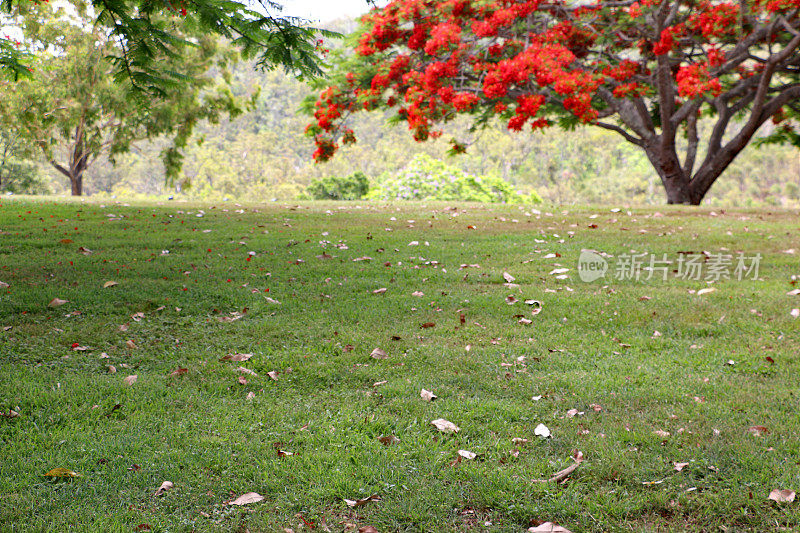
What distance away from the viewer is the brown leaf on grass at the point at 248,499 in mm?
2721

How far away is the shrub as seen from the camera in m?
18.4

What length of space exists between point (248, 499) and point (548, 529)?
1325 mm

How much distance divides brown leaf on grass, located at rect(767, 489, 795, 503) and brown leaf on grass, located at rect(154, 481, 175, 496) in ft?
8.98

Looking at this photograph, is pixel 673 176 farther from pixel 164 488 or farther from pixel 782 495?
pixel 164 488

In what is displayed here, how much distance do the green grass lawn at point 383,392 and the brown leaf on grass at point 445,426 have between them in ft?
0.15

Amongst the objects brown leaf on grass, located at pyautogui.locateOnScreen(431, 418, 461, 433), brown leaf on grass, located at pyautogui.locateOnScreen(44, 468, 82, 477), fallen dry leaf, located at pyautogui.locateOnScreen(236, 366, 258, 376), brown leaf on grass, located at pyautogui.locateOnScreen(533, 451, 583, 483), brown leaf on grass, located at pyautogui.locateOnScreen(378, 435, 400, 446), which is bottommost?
brown leaf on grass, located at pyautogui.locateOnScreen(44, 468, 82, 477)

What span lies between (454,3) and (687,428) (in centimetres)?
1114

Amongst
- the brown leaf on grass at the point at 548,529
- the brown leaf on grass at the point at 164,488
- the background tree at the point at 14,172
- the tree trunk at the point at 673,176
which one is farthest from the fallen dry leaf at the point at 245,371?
the background tree at the point at 14,172

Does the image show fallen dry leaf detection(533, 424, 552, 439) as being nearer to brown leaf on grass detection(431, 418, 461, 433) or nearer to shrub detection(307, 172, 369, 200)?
brown leaf on grass detection(431, 418, 461, 433)

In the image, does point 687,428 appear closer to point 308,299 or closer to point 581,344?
point 581,344

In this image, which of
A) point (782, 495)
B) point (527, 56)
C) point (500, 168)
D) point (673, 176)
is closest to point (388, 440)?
point (782, 495)

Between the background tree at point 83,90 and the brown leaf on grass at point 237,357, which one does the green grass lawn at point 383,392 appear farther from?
the background tree at point 83,90

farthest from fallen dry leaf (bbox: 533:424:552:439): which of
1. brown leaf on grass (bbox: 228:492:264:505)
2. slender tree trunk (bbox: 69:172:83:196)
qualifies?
slender tree trunk (bbox: 69:172:83:196)

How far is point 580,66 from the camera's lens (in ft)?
43.3
